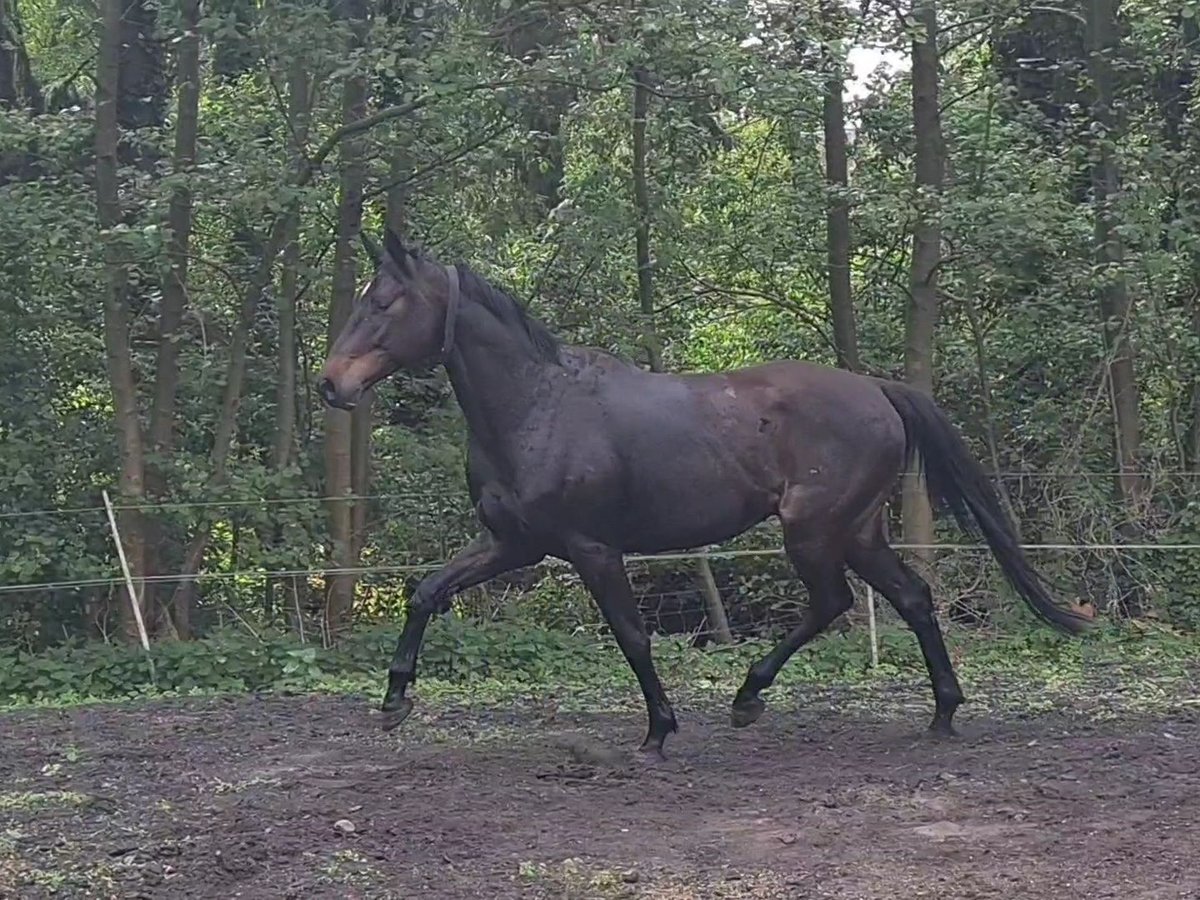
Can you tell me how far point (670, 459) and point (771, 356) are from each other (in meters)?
5.67

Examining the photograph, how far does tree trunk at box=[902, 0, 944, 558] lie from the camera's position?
10.7 m

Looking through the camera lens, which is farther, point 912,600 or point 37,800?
point 912,600

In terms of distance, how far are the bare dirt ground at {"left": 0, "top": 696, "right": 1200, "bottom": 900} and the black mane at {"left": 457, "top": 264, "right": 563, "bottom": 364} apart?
65.1 inches

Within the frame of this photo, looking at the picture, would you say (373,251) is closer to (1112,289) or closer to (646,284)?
(646,284)

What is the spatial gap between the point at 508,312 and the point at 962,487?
222 centimetres

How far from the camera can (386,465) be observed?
1102 cm

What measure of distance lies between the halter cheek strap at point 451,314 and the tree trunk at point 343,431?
354 cm

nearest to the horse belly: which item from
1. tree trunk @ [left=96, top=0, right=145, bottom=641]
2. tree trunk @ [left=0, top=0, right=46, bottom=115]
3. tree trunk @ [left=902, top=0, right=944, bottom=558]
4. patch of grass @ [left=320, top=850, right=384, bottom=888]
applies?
patch of grass @ [left=320, top=850, right=384, bottom=888]

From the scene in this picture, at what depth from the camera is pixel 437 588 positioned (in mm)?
6578

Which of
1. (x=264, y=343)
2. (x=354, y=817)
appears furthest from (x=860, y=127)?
(x=354, y=817)

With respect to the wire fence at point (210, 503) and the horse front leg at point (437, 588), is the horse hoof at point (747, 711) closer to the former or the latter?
the horse front leg at point (437, 588)

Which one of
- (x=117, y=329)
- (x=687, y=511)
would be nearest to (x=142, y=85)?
(x=117, y=329)

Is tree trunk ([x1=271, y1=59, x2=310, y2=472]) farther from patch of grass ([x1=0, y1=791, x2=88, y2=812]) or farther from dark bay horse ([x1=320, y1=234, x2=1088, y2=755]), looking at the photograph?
patch of grass ([x1=0, y1=791, x2=88, y2=812])

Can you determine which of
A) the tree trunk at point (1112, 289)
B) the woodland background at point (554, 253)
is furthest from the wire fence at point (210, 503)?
the tree trunk at point (1112, 289)
